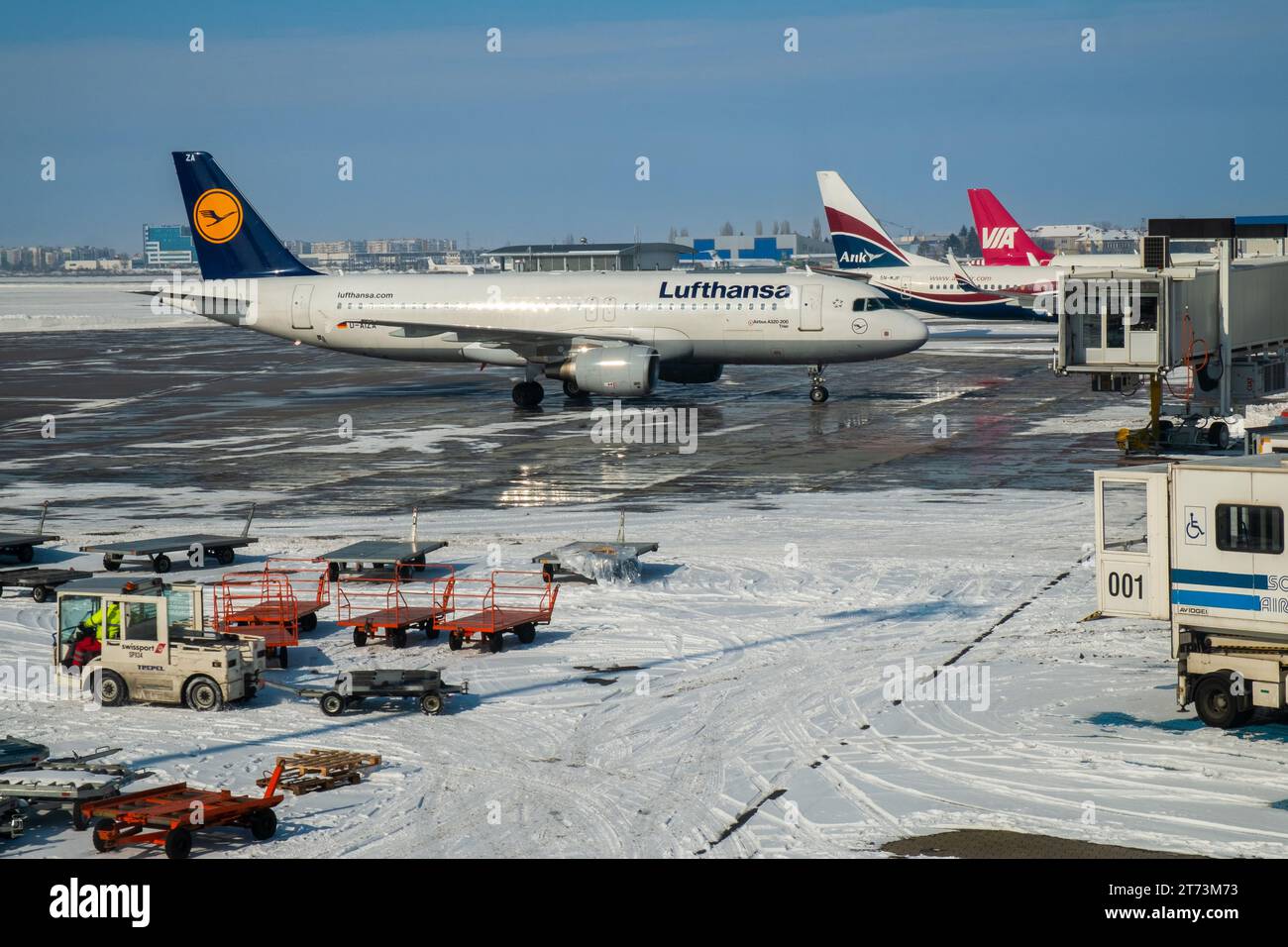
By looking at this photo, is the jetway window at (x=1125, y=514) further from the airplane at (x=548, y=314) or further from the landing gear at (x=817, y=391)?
the landing gear at (x=817, y=391)

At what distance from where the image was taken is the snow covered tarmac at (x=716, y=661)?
1622 centimetres

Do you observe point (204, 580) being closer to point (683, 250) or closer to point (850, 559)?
point (850, 559)

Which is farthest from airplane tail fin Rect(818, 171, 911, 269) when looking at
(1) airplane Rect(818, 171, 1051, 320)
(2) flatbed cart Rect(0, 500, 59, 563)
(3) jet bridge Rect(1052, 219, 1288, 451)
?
(2) flatbed cart Rect(0, 500, 59, 563)

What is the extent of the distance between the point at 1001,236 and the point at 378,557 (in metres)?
90.3

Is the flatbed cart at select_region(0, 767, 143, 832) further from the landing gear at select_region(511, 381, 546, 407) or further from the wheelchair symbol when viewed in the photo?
the landing gear at select_region(511, 381, 546, 407)

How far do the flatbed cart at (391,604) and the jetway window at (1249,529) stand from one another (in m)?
12.6

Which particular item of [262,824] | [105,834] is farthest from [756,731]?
[105,834]

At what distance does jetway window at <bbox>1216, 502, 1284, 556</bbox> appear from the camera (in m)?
18.3

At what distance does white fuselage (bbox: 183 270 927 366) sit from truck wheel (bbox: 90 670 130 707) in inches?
1367

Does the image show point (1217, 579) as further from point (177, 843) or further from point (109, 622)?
point (109, 622)

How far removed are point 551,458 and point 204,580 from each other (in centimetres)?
1672

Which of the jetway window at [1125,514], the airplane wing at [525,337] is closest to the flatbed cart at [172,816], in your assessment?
the jetway window at [1125,514]

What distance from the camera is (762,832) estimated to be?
51.5 feet

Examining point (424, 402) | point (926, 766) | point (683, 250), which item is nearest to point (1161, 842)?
point (926, 766)
